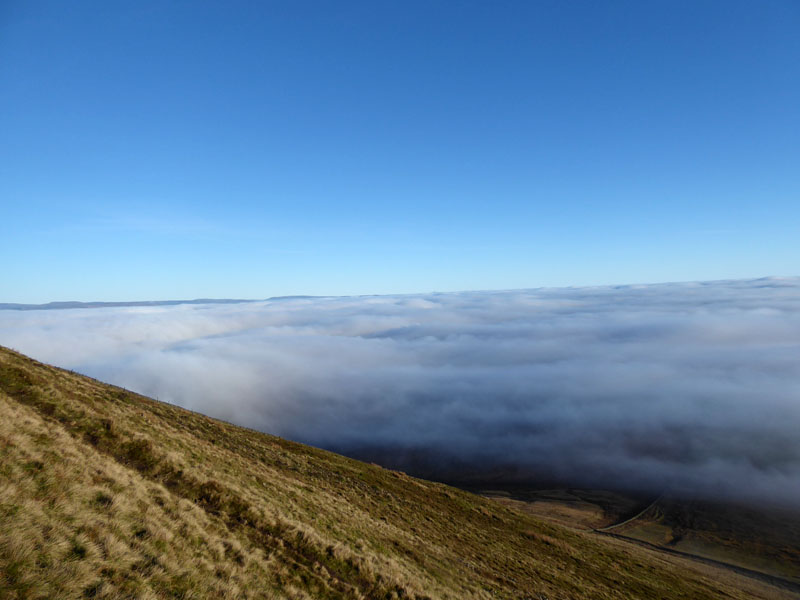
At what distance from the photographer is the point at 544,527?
36594 mm

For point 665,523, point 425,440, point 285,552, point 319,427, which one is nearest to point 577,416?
point 425,440

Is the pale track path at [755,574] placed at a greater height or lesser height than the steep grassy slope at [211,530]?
lesser

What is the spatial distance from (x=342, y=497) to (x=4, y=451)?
20.6 metres

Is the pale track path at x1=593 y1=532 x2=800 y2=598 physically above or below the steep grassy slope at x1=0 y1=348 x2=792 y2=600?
below

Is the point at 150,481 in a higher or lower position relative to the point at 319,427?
higher

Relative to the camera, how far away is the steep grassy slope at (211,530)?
755cm

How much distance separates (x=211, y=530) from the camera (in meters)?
11.5

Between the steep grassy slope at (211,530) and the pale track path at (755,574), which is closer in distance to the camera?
the steep grassy slope at (211,530)

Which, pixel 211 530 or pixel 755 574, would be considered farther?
pixel 755 574

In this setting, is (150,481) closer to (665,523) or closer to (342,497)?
(342,497)

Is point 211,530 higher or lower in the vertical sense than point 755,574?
higher

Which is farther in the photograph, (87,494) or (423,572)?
(423,572)

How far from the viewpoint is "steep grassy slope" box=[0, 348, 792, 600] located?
24.8 ft

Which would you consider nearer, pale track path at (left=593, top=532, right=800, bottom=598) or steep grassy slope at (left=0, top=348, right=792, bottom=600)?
steep grassy slope at (left=0, top=348, right=792, bottom=600)
